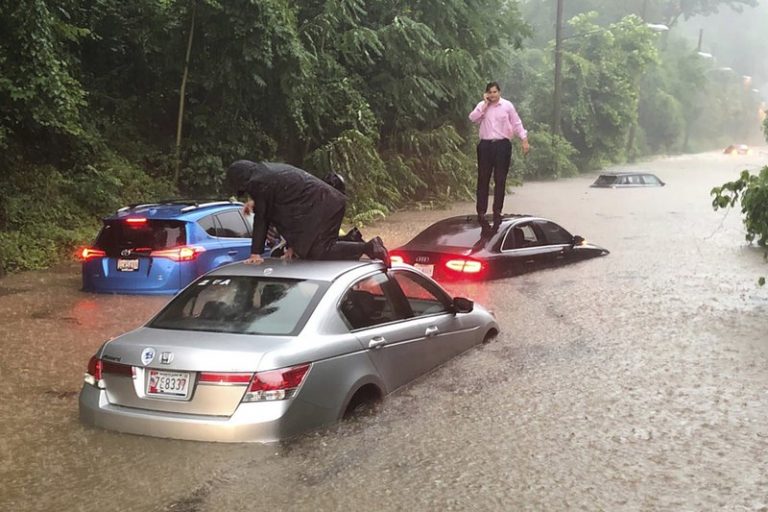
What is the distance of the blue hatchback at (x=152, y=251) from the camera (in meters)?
9.19

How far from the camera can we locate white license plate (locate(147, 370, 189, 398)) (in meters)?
4.56

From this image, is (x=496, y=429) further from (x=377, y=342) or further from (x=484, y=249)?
(x=484, y=249)

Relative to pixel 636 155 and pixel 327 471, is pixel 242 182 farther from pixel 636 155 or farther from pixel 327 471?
pixel 636 155

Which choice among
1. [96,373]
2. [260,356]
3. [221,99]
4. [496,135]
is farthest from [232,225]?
[221,99]

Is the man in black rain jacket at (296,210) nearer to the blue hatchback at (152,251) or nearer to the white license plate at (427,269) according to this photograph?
the blue hatchback at (152,251)

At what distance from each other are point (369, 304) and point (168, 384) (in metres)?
1.59


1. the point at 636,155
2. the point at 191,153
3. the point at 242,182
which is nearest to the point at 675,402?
the point at 242,182

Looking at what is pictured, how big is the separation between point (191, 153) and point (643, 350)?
39.9ft

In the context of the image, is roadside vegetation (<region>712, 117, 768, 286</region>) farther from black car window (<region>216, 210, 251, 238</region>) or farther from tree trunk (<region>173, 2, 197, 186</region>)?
tree trunk (<region>173, 2, 197, 186</region>)

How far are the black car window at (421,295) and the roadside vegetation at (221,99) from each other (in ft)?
25.1

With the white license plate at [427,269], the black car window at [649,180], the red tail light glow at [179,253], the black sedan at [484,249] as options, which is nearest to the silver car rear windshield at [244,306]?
the red tail light glow at [179,253]

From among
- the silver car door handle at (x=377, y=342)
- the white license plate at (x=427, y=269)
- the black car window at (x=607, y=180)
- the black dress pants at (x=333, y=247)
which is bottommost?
the black car window at (x=607, y=180)

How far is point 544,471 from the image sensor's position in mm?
4625

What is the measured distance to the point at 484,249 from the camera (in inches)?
404
